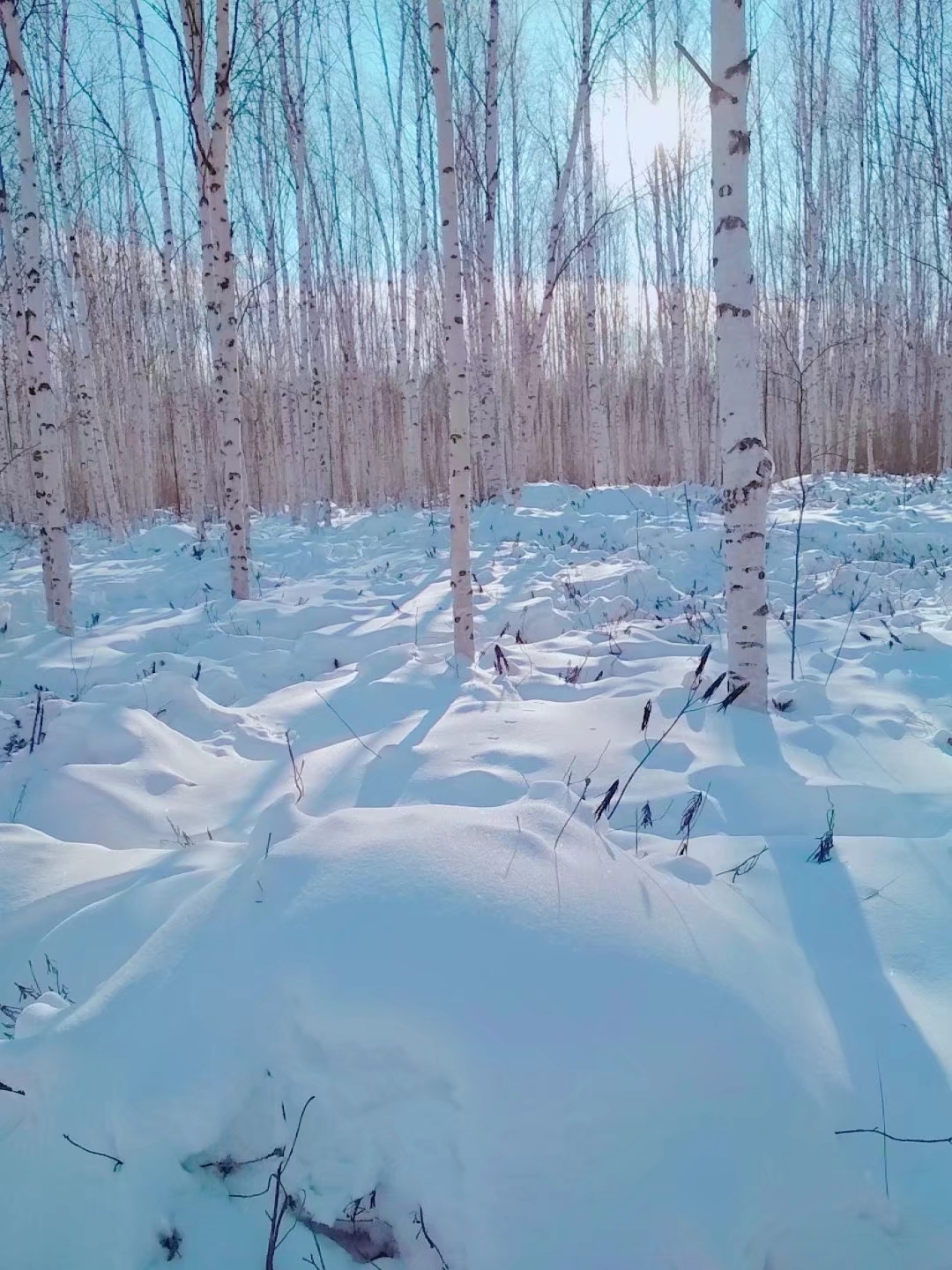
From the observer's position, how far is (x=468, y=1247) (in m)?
1.26

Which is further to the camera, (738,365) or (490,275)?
(490,275)

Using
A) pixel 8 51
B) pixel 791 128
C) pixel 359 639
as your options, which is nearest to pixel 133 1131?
pixel 359 639

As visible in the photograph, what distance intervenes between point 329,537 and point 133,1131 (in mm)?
9831

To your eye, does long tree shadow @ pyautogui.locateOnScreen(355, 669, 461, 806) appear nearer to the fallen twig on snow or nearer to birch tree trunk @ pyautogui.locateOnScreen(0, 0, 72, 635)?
the fallen twig on snow

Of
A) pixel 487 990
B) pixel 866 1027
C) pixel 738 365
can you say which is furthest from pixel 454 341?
pixel 866 1027

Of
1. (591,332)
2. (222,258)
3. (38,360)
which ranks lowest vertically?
(38,360)

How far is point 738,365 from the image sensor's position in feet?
11.0

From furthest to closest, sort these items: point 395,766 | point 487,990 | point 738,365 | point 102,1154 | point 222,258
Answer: point 222,258, point 738,365, point 395,766, point 487,990, point 102,1154

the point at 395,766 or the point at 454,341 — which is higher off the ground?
the point at 454,341

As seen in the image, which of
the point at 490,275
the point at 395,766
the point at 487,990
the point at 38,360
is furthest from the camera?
the point at 490,275

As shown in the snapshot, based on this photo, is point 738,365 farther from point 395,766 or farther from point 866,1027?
point 866,1027

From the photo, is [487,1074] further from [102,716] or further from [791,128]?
[791,128]

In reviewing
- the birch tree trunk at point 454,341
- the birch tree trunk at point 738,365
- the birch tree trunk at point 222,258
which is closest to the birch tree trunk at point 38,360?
the birch tree trunk at point 222,258

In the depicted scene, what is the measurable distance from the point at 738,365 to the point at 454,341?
1.57 meters
